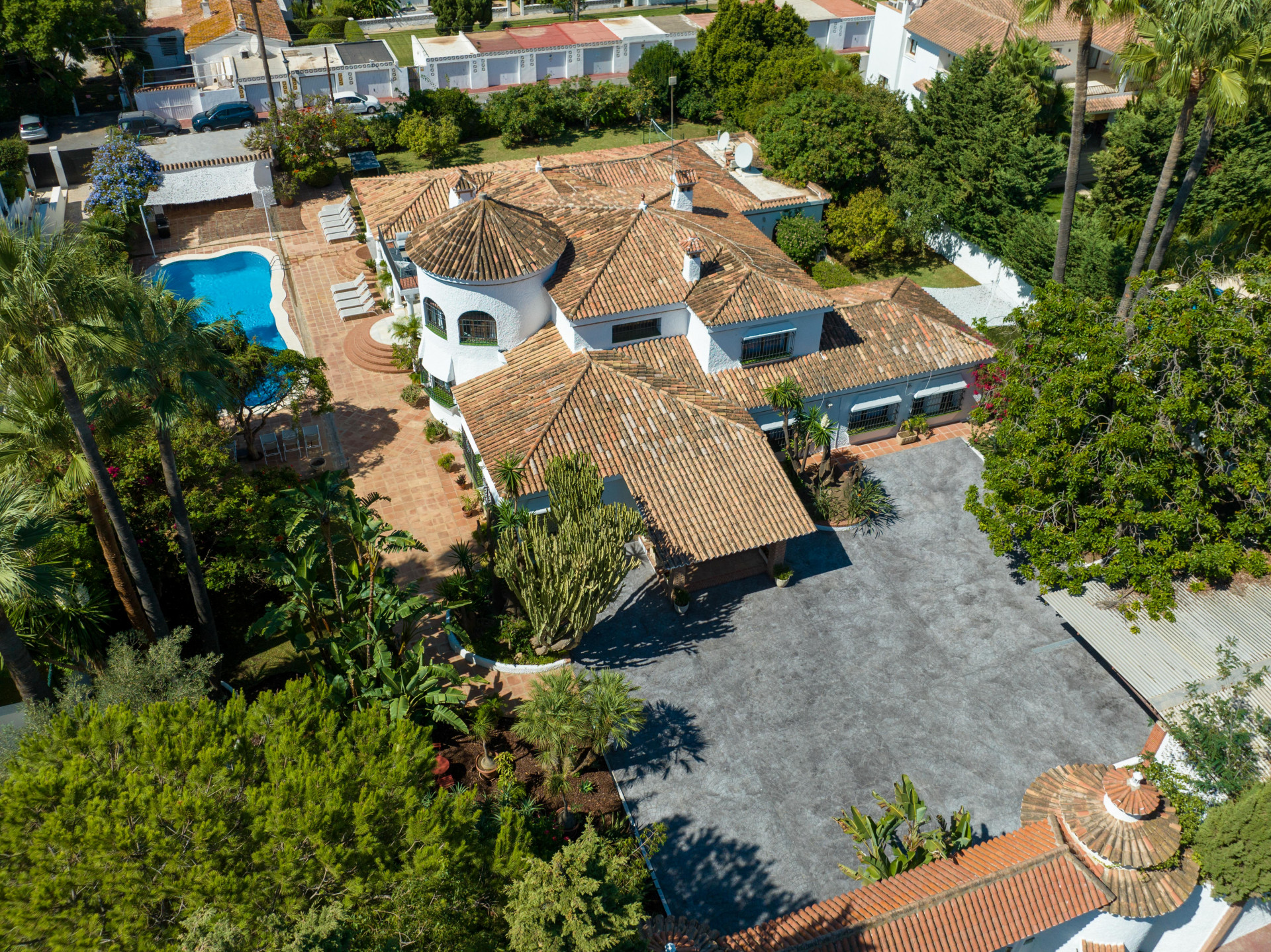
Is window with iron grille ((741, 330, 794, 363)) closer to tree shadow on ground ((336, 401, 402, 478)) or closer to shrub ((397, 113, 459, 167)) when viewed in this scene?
tree shadow on ground ((336, 401, 402, 478))

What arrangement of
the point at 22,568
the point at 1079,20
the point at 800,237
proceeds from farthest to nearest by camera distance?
the point at 800,237, the point at 1079,20, the point at 22,568

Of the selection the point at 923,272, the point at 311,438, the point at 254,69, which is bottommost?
the point at 923,272

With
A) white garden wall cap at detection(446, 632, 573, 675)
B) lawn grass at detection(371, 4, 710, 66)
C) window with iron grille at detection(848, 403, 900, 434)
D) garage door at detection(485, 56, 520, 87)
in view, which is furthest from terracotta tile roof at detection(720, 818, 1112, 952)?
lawn grass at detection(371, 4, 710, 66)

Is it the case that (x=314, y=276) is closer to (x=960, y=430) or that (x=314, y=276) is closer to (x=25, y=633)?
(x=25, y=633)

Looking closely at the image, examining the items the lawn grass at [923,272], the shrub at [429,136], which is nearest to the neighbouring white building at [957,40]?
the lawn grass at [923,272]

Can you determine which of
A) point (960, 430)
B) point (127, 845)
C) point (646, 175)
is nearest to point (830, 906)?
point (127, 845)

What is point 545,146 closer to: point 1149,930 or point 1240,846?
point 1149,930

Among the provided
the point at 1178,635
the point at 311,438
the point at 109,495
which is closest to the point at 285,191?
the point at 311,438

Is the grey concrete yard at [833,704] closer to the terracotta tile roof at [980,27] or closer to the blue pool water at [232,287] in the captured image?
the blue pool water at [232,287]
